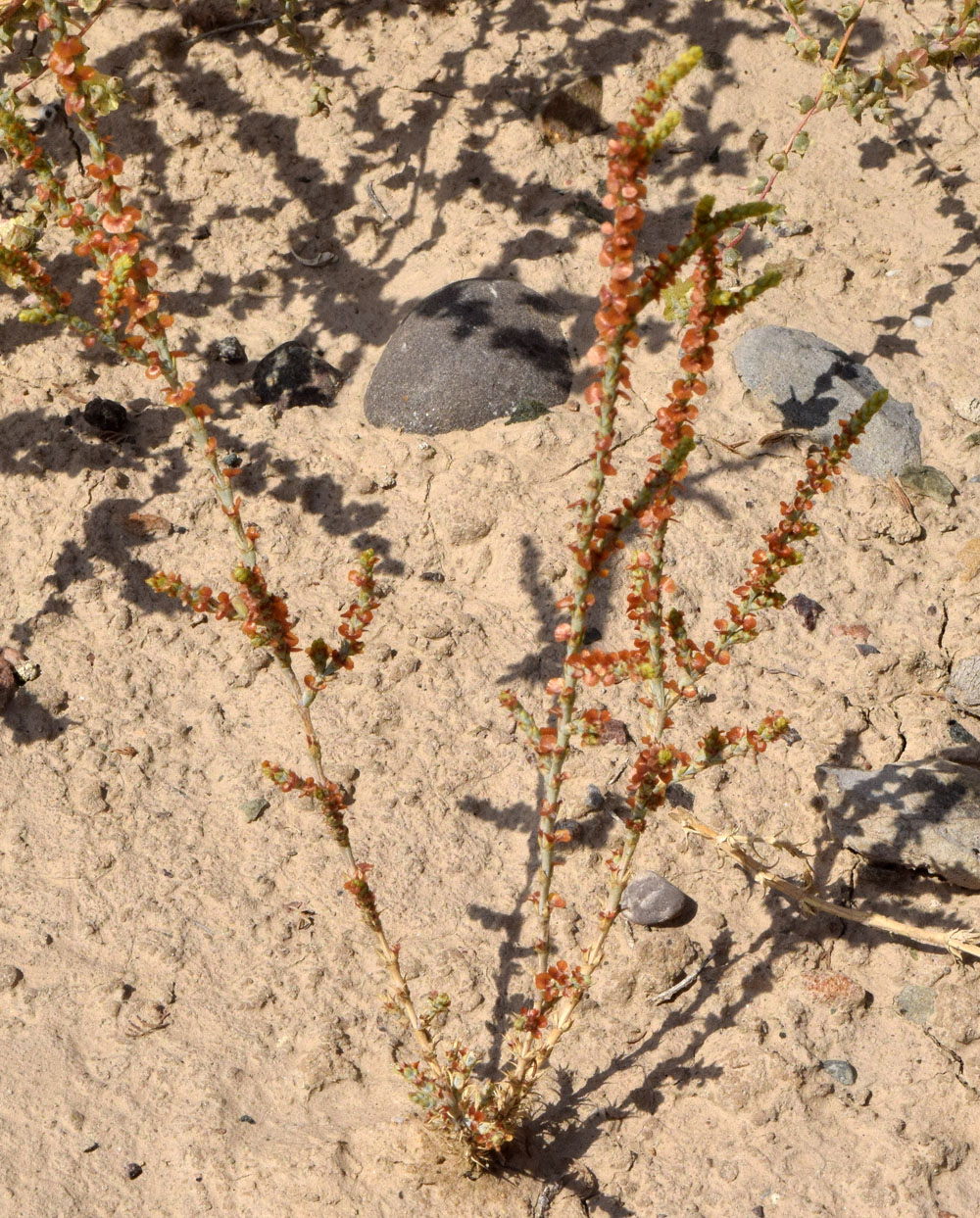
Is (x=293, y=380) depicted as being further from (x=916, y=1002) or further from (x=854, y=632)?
(x=916, y=1002)

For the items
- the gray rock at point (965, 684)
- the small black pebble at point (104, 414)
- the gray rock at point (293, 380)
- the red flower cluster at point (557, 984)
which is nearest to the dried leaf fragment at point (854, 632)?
the gray rock at point (965, 684)

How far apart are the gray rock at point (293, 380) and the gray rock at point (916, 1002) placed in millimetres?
3063

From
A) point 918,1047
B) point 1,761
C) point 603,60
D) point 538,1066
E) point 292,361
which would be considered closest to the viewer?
point 538,1066

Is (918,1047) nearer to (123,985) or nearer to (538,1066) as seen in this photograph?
(538,1066)

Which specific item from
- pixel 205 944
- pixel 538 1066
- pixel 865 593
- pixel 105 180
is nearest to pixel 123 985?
pixel 205 944

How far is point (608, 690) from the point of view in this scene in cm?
385

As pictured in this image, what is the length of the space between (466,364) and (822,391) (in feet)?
4.74

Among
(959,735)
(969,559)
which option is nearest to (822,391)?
(969,559)

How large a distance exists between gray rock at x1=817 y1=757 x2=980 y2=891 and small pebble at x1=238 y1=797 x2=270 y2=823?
183 cm

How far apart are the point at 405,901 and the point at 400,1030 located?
393 millimetres

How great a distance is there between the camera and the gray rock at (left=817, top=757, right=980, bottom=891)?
10.8 ft

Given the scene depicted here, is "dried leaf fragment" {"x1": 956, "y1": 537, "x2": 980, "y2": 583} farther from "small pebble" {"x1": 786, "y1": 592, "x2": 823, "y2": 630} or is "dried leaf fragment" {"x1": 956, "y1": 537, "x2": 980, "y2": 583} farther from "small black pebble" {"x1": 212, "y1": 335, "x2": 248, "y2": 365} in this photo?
"small black pebble" {"x1": 212, "y1": 335, "x2": 248, "y2": 365}

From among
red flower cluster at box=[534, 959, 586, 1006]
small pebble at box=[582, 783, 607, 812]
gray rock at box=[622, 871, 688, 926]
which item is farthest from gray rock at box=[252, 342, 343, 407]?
red flower cluster at box=[534, 959, 586, 1006]

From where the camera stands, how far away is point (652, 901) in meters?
3.34
